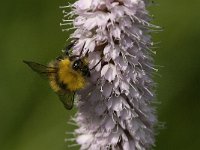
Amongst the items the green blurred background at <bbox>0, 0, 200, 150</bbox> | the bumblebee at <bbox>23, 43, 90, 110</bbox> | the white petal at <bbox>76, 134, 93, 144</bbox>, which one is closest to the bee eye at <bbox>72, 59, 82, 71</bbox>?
the bumblebee at <bbox>23, 43, 90, 110</bbox>

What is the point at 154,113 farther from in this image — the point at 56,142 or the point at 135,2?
the point at 56,142

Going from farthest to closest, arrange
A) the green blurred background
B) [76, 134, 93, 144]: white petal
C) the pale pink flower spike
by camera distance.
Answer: the green blurred background → [76, 134, 93, 144]: white petal → the pale pink flower spike

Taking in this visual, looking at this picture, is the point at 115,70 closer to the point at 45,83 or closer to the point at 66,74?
the point at 66,74

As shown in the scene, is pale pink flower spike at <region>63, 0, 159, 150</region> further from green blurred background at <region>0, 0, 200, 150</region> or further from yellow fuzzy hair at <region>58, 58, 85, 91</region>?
green blurred background at <region>0, 0, 200, 150</region>

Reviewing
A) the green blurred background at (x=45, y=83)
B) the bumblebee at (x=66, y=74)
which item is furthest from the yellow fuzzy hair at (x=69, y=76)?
the green blurred background at (x=45, y=83)

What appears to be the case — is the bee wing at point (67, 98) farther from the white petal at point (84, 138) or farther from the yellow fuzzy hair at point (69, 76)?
the white petal at point (84, 138)

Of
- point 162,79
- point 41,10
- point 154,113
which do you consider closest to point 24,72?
point 41,10

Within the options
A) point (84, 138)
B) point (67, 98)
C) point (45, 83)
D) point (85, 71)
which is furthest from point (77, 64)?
point (45, 83)

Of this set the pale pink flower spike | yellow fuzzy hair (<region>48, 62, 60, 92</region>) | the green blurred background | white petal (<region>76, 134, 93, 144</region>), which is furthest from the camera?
the green blurred background
